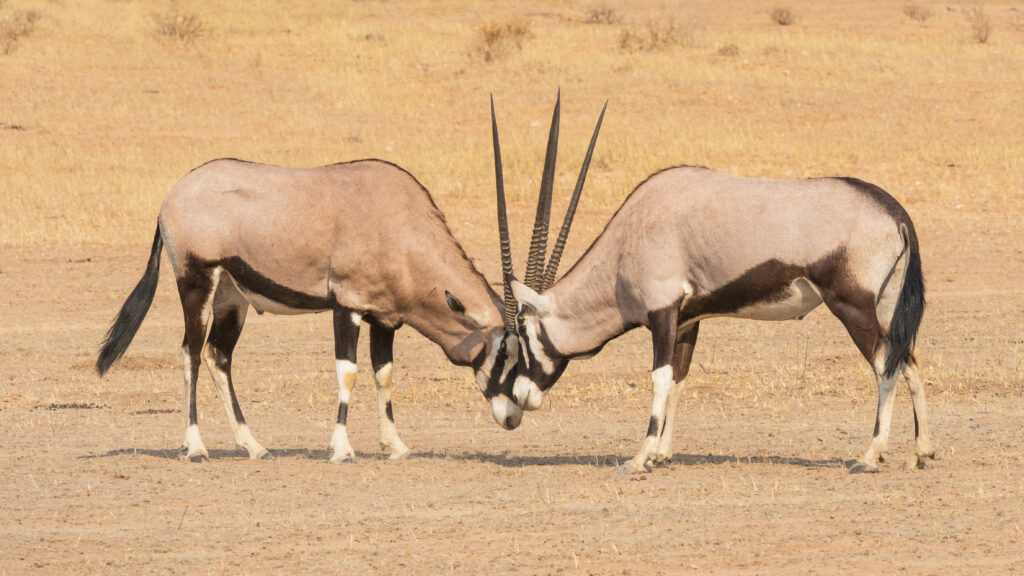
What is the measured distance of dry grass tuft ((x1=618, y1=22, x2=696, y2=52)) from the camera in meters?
34.9

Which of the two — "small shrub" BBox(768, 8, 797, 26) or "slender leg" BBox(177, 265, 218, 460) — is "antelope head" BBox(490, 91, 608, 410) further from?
"small shrub" BBox(768, 8, 797, 26)

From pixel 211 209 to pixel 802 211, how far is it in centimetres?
415

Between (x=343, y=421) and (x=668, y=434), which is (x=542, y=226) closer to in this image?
(x=668, y=434)

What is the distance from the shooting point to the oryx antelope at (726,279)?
8781mm

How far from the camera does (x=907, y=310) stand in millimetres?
8766

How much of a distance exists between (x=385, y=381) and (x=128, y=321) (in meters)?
2.21

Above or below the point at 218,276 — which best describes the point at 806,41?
below

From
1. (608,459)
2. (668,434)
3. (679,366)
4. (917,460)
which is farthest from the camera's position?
(608,459)

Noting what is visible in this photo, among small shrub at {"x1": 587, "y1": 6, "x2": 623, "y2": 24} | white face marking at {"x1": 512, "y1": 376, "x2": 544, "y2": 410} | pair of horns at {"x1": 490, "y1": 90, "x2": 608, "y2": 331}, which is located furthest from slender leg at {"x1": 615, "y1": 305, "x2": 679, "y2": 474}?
small shrub at {"x1": 587, "y1": 6, "x2": 623, "y2": 24}

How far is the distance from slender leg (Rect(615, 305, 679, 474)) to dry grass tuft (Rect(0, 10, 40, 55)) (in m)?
26.4

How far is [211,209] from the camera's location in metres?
10.2

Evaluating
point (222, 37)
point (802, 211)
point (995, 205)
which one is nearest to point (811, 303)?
point (802, 211)

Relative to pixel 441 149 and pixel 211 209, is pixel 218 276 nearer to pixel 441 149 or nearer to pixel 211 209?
pixel 211 209

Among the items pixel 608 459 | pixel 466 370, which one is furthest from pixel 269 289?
pixel 466 370
